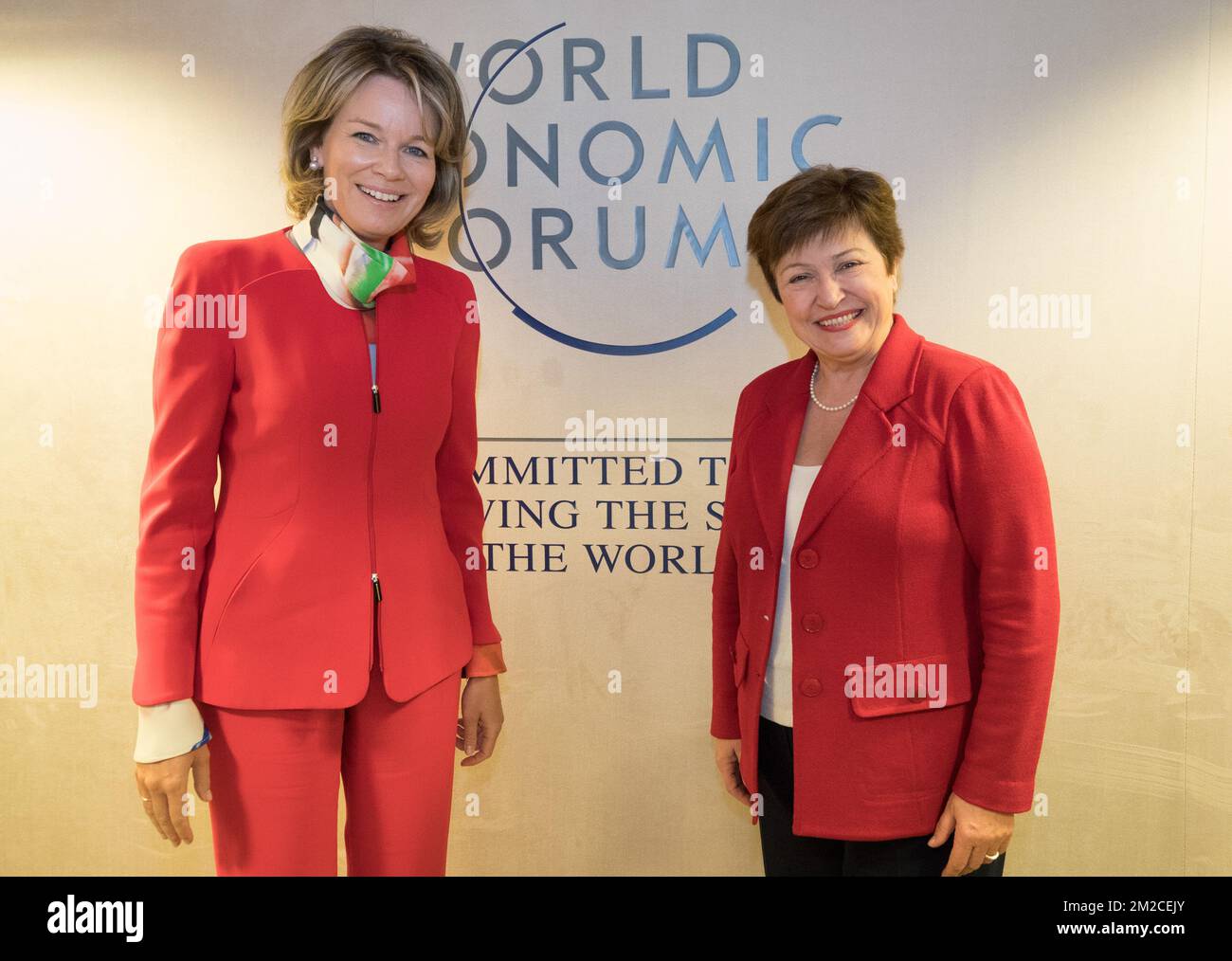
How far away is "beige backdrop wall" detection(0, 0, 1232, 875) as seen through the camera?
2436 mm

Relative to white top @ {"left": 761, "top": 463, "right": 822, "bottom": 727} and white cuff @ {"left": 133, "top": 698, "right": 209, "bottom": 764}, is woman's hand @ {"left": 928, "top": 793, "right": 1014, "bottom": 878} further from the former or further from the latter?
white cuff @ {"left": 133, "top": 698, "right": 209, "bottom": 764}

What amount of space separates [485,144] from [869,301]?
125cm

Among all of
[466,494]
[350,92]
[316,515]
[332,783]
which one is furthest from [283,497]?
[350,92]

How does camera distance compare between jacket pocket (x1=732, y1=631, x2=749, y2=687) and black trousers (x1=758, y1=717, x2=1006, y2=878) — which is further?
jacket pocket (x1=732, y1=631, x2=749, y2=687)

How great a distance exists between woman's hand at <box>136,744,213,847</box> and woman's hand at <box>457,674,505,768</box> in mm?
531

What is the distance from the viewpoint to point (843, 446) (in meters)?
1.76

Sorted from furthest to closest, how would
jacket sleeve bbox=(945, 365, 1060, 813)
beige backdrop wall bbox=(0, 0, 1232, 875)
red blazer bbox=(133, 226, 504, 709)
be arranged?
beige backdrop wall bbox=(0, 0, 1232, 875)
red blazer bbox=(133, 226, 504, 709)
jacket sleeve bbox=(945, 365, 1060, 813)

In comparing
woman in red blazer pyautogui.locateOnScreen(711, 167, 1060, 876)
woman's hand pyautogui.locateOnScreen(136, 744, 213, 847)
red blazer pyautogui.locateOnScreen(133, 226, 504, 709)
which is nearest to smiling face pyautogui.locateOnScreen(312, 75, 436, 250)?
red blazer pyautogui.locateOnScreen(133, 226, 504, 709)

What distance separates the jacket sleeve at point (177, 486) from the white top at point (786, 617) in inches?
43.2

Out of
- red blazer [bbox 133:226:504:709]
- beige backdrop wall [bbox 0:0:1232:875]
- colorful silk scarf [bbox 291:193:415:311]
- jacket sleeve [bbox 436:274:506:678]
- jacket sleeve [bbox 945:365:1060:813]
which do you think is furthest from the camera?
beige backdrop wall [bbox 0:0:1232:875]

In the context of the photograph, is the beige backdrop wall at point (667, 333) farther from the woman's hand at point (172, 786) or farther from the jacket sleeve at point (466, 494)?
the woman's hand at point (172, 786)

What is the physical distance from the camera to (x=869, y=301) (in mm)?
1817
